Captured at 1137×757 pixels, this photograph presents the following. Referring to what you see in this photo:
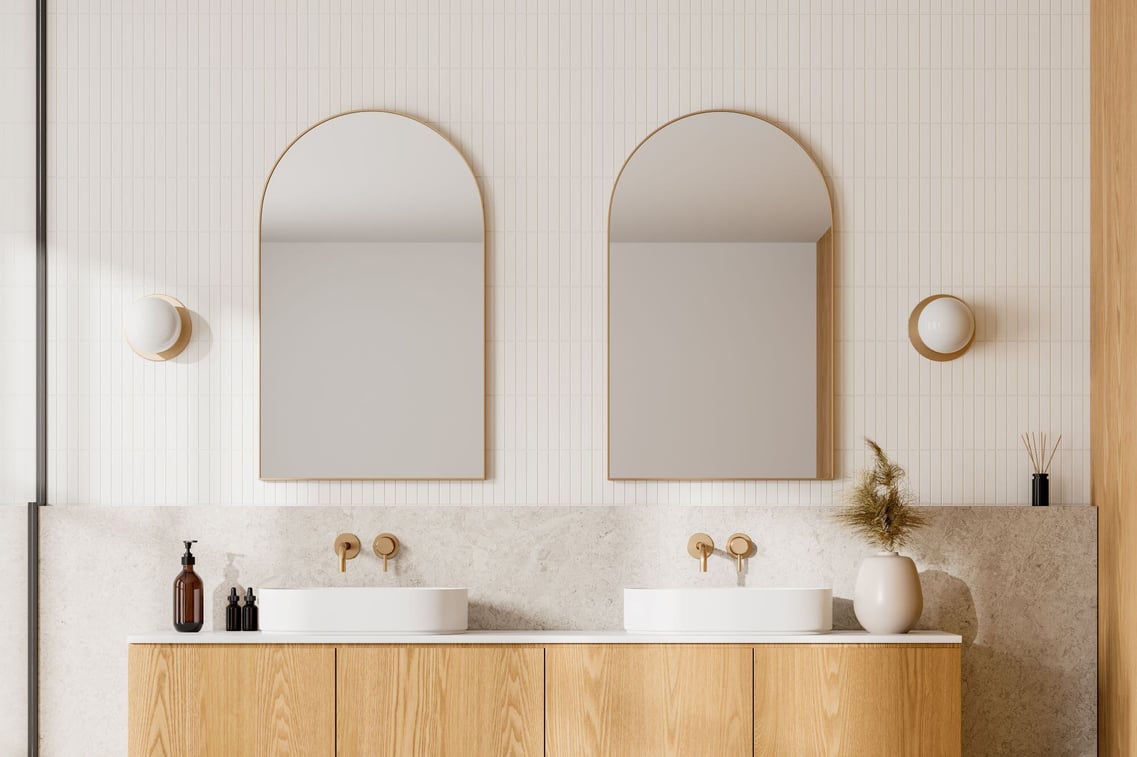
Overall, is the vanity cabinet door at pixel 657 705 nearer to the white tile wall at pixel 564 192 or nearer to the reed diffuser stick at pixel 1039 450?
the white tile wall at pixel 564 192

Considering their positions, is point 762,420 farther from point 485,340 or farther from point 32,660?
point 32,660

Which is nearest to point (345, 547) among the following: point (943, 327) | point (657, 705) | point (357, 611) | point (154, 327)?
point (357, 611)

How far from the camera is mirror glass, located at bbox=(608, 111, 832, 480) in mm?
2748

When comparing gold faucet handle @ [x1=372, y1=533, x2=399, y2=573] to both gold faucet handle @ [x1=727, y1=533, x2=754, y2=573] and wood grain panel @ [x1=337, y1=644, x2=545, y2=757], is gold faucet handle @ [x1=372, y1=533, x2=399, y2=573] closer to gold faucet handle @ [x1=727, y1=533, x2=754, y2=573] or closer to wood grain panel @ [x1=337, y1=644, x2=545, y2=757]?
wood grain panel @ [x1=337, y1=644, x2=545, y2=757]

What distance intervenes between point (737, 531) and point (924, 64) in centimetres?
129

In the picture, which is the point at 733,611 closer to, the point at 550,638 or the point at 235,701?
the point at 550,638

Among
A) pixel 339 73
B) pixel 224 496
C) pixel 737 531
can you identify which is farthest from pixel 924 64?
pixel 224 496

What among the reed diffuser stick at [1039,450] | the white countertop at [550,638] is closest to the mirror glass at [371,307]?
the white countertop at [550,638]

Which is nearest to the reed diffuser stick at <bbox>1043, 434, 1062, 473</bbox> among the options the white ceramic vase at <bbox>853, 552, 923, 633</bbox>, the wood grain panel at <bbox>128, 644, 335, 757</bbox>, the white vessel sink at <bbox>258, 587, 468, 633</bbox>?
the white ceramic vase at <bbox>853, 552, 923, 633</bbox>

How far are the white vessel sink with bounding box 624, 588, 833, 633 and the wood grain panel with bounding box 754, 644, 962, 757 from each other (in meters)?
0.07

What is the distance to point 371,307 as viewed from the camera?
9.07ft

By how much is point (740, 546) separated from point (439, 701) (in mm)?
816

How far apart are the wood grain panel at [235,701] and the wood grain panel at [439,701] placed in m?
0.05

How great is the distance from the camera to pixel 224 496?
2.76 m
